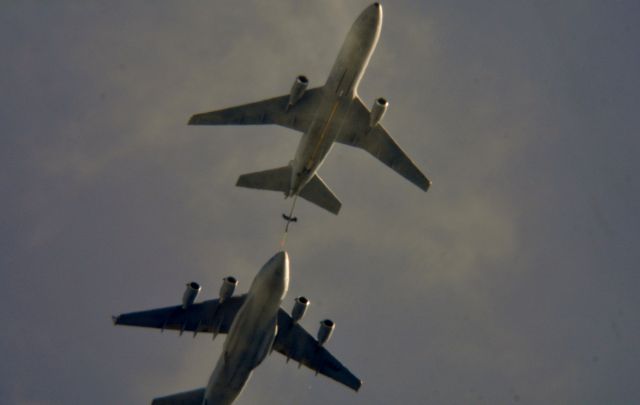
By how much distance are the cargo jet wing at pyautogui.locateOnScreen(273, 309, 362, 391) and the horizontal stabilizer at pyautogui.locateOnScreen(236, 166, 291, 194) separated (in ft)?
26.0

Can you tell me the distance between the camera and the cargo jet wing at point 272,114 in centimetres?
4406

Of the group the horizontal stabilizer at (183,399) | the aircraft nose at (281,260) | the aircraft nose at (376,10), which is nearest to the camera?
the aircraft nose at (281,260)

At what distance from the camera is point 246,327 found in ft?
128

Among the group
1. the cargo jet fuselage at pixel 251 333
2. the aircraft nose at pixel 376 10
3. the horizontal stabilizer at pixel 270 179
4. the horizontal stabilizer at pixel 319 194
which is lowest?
the cargo jet fuselage at pixel 251 333

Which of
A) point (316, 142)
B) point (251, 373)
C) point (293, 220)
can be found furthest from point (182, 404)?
point (316, 142)

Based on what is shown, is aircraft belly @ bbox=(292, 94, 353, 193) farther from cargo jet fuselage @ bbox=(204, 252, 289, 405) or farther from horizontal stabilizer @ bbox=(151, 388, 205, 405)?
horizontal stabilizer @ bbox=(151, 388, 205, 405)

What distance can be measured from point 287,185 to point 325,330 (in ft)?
31.0

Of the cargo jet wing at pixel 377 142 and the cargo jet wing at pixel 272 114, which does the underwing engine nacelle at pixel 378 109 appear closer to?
the cargo jet wing at pixel 377 142

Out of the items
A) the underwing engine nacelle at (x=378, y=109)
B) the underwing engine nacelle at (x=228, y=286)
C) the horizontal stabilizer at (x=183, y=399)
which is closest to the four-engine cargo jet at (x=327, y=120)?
the underwing engine nacelle at (x=378, y=109)

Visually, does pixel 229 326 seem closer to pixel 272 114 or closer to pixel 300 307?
pixel 300 307

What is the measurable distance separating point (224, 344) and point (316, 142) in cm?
1293

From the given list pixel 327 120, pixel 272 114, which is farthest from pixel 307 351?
pixel 272 114

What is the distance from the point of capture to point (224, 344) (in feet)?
133

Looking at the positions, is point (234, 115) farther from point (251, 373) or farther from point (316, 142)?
point (251, 373)
